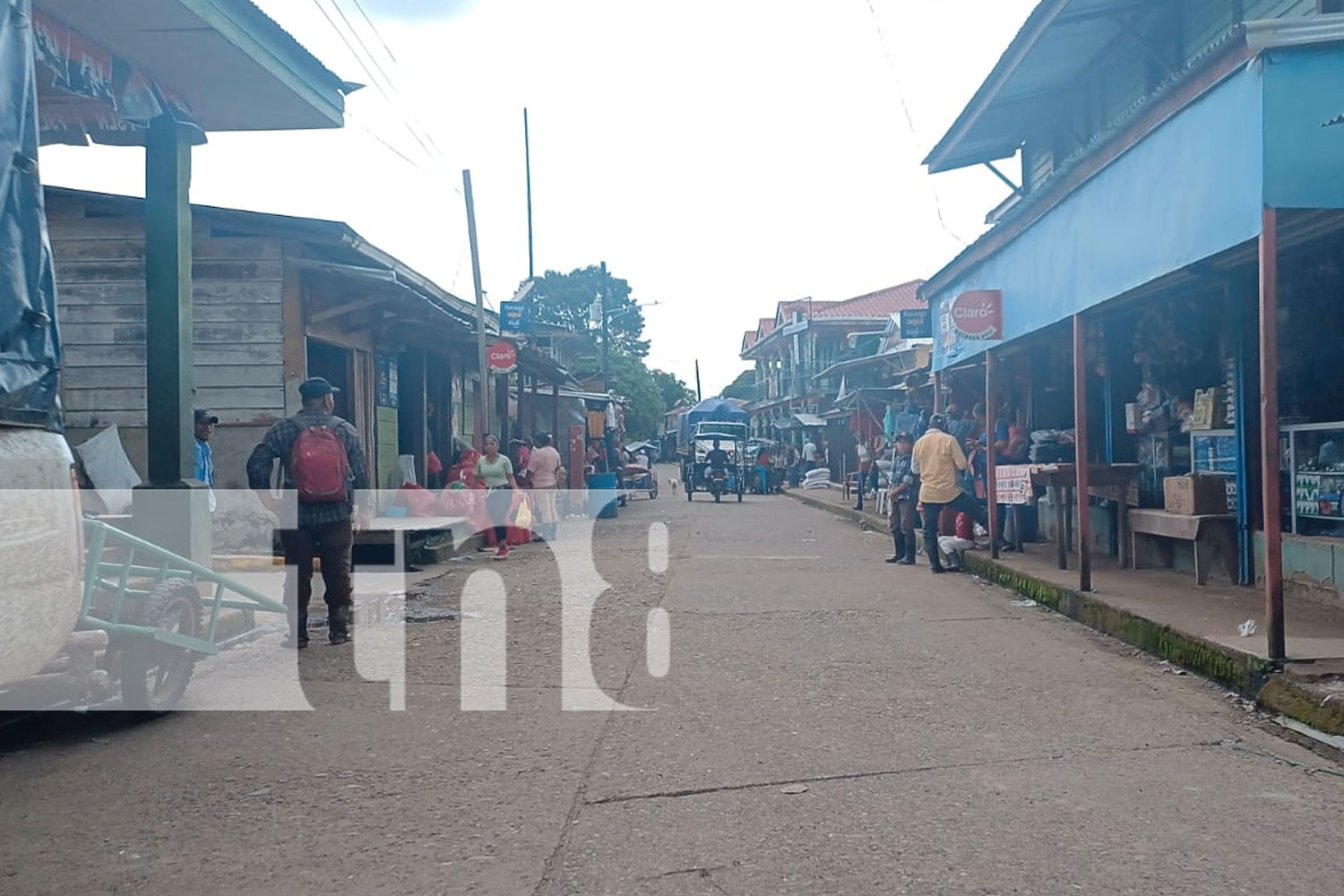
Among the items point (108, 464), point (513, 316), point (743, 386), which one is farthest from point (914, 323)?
point (743, 386)

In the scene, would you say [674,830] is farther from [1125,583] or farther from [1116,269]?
[1125,583]

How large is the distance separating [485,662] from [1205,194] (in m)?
5.31

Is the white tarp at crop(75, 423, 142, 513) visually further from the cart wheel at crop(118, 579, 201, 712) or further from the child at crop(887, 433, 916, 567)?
the child at crop(887, 433, 916, 567)

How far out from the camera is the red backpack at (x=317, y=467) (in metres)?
7.89

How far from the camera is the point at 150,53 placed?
8.17 meters

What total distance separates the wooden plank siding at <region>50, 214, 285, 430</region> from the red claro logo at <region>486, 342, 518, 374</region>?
16.0 ft

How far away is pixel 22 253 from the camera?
4.47m

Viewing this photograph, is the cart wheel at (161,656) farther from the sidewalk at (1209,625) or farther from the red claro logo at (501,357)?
the red claro logo at (501,357)

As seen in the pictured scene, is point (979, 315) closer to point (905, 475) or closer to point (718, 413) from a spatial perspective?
point (905, 475)

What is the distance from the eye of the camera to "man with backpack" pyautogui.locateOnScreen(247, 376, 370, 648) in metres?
7.91

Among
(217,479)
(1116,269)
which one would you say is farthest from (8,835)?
(217,479)

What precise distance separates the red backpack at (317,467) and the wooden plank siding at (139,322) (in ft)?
18.8

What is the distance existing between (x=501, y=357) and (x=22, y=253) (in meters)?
13.5

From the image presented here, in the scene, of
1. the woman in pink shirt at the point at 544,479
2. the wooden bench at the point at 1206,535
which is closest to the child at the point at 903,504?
the wooden bench at the point at 1206,535
